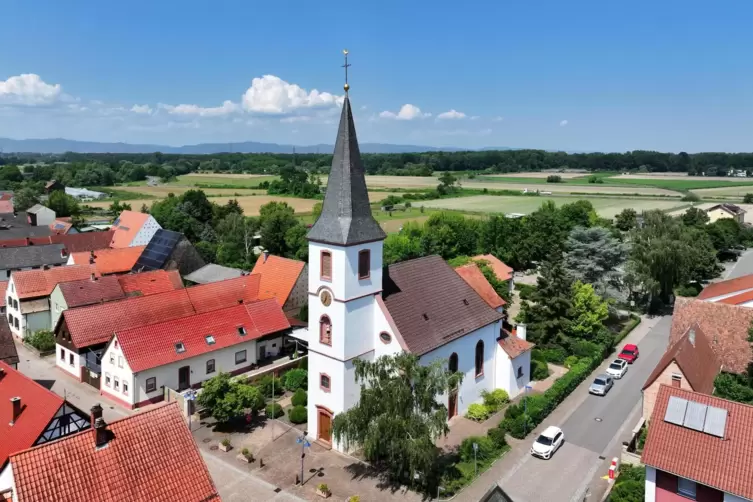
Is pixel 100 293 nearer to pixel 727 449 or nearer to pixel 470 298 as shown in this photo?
pixel 470 298

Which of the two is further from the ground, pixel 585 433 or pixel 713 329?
pixel 713 329

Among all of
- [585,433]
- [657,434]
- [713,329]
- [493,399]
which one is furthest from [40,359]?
[713,329]

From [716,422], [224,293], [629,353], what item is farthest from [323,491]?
[629,353]

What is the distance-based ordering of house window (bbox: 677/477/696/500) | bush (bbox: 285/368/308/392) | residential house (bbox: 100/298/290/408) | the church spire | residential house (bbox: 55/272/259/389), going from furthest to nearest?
residential house (bbox: 55/272/259/389), bush (bbox: 285/368/308/392), residential house (bbox: 100/298/290/408), the church spire, house window (bbox: 677/477/696/500)

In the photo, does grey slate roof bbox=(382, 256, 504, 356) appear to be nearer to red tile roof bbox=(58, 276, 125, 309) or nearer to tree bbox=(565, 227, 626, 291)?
tree bbox=(565, 227, 626, 291)

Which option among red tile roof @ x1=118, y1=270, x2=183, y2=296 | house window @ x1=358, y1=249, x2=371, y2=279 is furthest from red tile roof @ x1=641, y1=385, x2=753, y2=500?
red tile roof @ x1=118, y1=270, x2=183, y2=296

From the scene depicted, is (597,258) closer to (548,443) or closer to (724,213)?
(548,443)

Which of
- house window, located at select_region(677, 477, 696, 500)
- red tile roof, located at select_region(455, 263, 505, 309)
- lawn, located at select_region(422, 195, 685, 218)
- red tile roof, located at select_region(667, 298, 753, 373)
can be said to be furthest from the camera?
lawn, located at select_region(422, 195, 685, 218)
